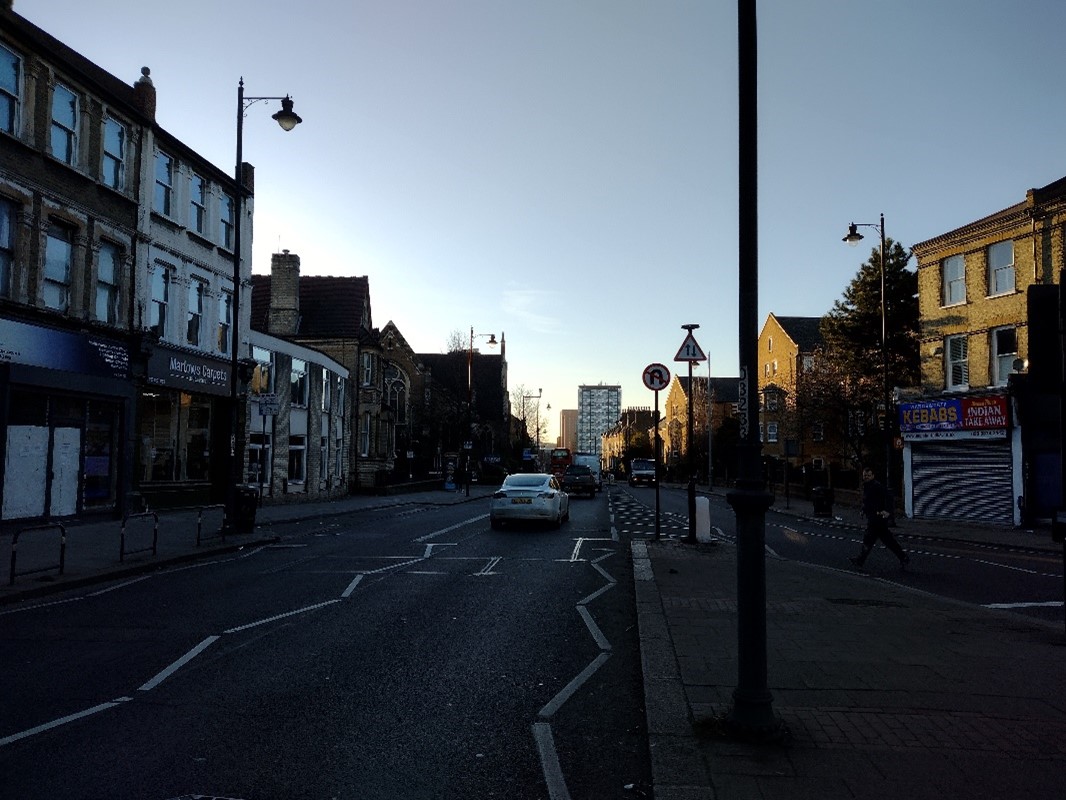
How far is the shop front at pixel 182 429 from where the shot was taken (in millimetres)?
24031

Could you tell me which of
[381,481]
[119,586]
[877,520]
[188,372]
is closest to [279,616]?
[119,586]

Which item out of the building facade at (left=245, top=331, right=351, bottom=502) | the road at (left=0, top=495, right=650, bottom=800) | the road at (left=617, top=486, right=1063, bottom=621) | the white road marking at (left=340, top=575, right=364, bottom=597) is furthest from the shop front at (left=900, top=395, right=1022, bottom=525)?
the building facade at (left=245, top=331, right=351, bottom=502)

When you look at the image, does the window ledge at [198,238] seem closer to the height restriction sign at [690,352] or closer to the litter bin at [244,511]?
the litter bin at [244,511]

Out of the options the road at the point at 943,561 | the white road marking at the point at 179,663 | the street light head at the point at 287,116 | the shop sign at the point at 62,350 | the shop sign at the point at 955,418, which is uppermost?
the street light head at the point at 287,116

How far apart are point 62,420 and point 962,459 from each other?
29.8m

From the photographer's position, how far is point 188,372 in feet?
84.0

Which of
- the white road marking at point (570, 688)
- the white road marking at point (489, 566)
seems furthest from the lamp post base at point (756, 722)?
the white road marking at point (489, 566)

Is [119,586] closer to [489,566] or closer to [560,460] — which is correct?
[489,566]

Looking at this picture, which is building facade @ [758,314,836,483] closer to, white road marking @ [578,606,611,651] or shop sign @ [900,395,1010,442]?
shop sign @ [900,395,1010,442]

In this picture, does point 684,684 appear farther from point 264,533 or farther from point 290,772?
point 264,533

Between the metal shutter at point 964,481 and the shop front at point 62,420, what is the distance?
1125 inches

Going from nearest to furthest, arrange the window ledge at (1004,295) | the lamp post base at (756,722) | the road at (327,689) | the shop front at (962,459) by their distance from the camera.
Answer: the road at (327,689), the lamp post base at (756,722), the window ledge at (1004,295), the shop front at (962,459)

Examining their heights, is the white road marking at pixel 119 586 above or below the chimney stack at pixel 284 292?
below

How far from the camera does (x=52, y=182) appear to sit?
1995cm
